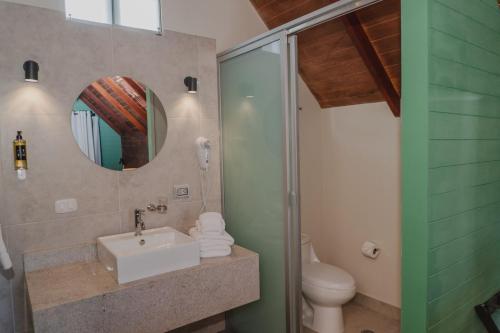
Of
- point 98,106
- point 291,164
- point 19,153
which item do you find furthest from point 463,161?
point 19,153

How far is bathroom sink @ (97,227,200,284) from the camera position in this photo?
5.94 ft

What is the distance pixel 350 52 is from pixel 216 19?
107 centimetres

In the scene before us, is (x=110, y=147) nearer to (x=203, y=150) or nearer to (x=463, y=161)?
(x=203, y=150)

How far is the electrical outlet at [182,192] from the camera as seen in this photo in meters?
2.54

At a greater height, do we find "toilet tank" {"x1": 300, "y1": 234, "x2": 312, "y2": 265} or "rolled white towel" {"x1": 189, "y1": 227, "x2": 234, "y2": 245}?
"rolled white towel" {"x1": 189, "y1": 227, "x2": 234, "y2": 245}

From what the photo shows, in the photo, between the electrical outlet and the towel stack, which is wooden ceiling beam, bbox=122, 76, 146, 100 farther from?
the towel stack

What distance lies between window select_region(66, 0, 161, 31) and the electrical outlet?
1.10 metres

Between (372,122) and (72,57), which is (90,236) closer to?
(72,57)

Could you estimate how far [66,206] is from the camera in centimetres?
214

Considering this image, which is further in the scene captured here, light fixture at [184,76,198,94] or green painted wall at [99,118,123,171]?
light fixture at [184,76,198,94]

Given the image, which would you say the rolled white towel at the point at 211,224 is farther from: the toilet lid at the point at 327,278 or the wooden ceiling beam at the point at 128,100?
the toilet lid at the point at 327,278

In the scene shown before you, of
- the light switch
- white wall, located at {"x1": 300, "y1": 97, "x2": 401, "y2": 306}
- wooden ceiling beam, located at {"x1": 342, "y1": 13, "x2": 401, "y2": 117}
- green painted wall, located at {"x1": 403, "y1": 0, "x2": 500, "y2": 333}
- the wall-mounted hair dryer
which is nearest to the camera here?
green painted wall, located at {"x1": 403, "y1": 0, "x2": 500, "y2": 333}

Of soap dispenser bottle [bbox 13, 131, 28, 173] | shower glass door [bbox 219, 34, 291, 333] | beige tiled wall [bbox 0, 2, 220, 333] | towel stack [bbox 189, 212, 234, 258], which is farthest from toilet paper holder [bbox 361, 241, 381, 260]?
soap dispenser bottle [bbox 13, 131, 28, 173]

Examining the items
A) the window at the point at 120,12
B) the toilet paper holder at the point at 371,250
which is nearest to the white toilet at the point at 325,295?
the toilet paper holder at the point at 371,250
